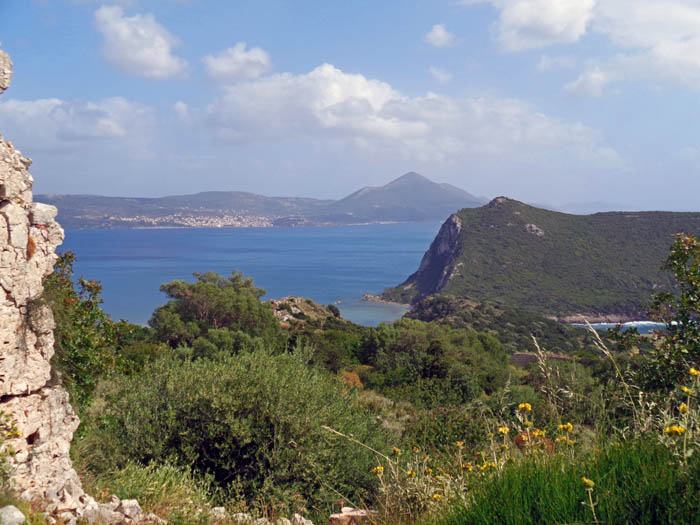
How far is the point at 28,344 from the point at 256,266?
124 metres

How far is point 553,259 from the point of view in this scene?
273ft

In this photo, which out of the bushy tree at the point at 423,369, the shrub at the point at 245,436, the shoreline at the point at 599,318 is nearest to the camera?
the shrub at the point at 245,436

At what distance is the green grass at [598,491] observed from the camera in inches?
84.8

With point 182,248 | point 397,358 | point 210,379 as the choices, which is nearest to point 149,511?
point 210,379

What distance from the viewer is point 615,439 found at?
3.03 metres

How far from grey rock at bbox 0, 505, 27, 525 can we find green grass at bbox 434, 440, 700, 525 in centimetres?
266

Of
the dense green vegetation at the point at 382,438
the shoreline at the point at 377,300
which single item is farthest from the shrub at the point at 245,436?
the shoreline at the point at 377,300

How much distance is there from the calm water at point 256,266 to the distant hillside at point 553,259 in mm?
13229

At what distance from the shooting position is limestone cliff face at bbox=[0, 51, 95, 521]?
4.47 m

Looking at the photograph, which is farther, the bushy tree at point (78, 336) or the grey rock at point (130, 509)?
the bushy tree at point (78, 336)

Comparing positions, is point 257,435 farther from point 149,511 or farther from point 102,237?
point 102,237

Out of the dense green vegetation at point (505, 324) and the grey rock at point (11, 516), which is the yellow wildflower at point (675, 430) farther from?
the dense green vegetation at point (505, 324)

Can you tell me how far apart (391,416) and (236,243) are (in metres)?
183

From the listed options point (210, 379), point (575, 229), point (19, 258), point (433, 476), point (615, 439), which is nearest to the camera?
point (615, 439)
